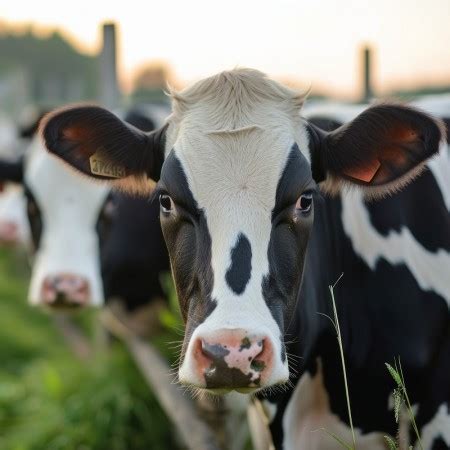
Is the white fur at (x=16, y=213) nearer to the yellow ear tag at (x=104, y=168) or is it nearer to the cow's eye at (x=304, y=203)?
the yellow ear tag at (x=104, y=168)

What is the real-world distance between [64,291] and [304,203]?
→ 274cm

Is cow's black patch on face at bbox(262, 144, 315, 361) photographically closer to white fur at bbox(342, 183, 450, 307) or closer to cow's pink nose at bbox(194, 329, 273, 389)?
cow's pink nose at bbox(194, 329, 273, 389)

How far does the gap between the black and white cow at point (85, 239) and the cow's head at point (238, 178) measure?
86.5 inches

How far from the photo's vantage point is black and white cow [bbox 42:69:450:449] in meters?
2.84

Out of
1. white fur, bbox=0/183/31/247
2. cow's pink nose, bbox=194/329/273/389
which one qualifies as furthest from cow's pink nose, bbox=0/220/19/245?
cow's pink nose, bbox=194/329/273/389

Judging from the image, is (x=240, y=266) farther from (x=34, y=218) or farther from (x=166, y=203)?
(x=34, y=218)

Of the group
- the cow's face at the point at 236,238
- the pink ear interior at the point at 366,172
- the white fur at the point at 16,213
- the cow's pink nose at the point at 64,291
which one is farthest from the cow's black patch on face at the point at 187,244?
the white fur at the point at 16,213

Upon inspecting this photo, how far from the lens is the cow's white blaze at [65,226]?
18.9ft

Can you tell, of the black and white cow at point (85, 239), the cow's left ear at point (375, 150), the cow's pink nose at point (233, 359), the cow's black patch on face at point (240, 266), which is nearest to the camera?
the cow's pink nose at point (233, 359)

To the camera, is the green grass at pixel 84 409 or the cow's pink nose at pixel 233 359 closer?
the cow's pink nose at pixel 233 359

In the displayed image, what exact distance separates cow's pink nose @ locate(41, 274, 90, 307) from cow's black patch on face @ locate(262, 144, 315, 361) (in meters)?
2.67

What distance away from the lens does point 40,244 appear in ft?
20.0

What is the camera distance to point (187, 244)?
3.14 meters

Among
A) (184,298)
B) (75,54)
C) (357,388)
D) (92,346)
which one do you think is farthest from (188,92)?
(75,54)
